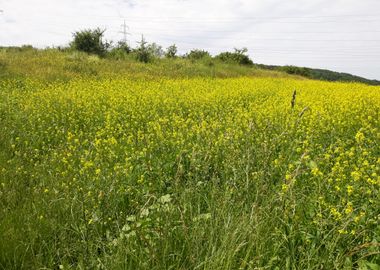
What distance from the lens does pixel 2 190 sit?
3250mm

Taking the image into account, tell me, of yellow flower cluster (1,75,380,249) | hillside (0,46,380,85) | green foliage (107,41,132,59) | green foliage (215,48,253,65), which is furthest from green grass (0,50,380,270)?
green foliage (215,48,253,65)

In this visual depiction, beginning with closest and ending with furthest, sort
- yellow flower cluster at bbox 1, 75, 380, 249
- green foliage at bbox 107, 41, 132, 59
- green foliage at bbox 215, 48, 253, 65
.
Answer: yellow flower cluster at bbox 1, 75, 380, 249 < green foliage at bbox 107, 41, 132, 59 < green foliage at bbox 215, 48, 253, 65

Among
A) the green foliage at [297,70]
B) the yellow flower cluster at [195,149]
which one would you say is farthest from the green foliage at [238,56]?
the yellow flower cluster at [195,149]

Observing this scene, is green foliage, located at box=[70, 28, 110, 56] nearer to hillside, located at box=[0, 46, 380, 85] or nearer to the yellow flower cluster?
hillside, located at box=[0, 46, 380, 85]

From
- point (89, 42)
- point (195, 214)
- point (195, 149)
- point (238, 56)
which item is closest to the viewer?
point (195, 214)

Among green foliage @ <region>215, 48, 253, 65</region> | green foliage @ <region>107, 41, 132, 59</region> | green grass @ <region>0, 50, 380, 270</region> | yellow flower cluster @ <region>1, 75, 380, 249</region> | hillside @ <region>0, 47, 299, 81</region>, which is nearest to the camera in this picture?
green grass @ <region>0, 50, 380, 270</region>

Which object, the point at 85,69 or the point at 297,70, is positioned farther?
the point at 297,70

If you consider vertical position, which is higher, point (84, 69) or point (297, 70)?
point (297, 70)

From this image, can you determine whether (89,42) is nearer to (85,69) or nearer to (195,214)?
(85,69)

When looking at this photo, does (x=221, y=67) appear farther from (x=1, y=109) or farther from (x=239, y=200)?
(x=239, y=200)

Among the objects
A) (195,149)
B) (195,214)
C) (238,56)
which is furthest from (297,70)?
(195,214)

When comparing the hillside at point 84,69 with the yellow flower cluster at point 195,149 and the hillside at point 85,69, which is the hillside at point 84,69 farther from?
the yellow flower cluster at point 195,149

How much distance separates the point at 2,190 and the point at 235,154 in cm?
232

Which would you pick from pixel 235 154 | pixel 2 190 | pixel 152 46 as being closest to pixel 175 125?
pixel 235 154
